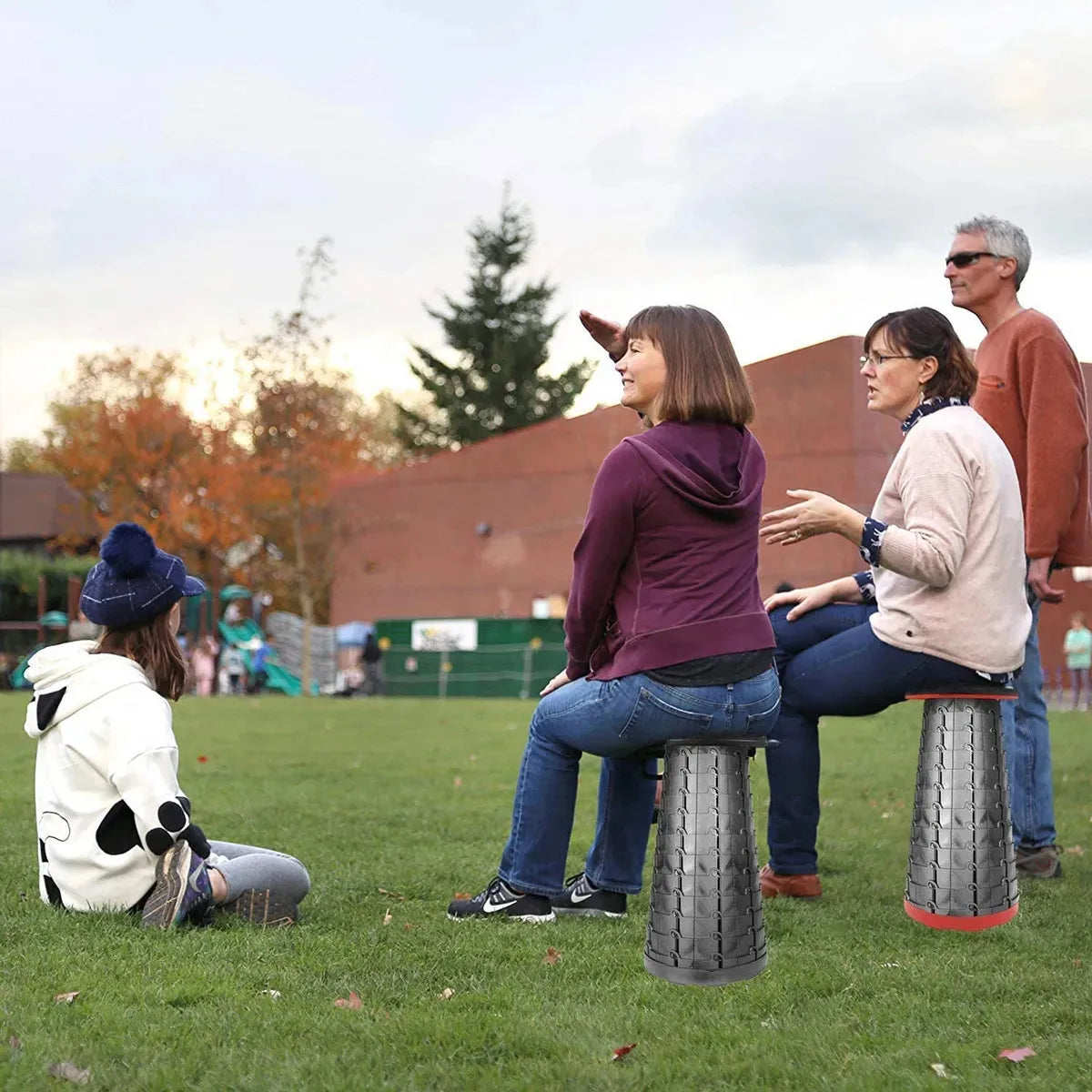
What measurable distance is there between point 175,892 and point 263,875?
337mm

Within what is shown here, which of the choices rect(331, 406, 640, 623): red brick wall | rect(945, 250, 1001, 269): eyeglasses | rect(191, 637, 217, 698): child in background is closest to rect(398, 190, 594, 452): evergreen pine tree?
rect(331, 406, 640, 623): red brick wall

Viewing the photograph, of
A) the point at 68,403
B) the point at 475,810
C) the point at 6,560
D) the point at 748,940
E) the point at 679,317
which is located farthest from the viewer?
the point at 68,403

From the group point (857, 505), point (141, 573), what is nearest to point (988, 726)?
point (141, 573)

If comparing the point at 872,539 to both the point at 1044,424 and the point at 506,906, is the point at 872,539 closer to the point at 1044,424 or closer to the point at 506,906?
Result: the point at 506,906

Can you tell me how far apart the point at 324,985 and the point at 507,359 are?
184 ft

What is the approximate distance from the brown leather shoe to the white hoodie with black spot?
6.60 feet

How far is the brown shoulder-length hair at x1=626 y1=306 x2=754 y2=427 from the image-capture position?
4344mm

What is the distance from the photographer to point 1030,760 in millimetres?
6000

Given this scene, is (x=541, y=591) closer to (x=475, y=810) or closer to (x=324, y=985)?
(x=475, y=810)

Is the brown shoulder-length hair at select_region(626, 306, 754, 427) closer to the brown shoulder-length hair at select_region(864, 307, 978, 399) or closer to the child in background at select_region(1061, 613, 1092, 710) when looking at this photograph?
the brown shoulder-length hair at select_region(864, 307, 978, 399)

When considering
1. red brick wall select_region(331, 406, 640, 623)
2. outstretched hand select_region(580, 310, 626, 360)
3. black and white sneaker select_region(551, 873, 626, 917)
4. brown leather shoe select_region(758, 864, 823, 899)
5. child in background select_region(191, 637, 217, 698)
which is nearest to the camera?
black and white sneaker select_region(551, 873, 626, 917)

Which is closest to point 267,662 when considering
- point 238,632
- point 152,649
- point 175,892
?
point 238,632

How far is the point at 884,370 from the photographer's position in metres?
4.88

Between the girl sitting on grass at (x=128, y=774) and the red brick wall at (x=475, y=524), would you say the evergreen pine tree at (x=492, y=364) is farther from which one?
the girl sitting on grass at (x=128, y=774)
